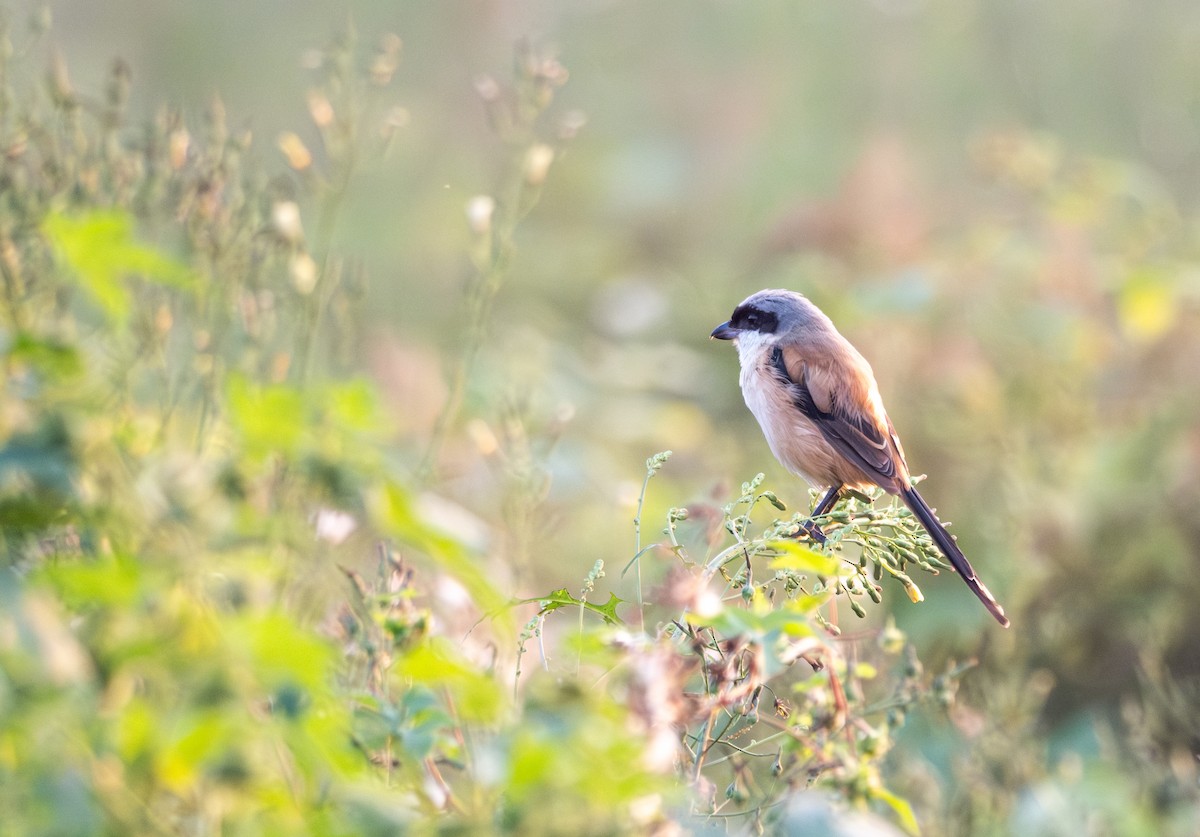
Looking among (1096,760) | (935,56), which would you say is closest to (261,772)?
(1096,760)

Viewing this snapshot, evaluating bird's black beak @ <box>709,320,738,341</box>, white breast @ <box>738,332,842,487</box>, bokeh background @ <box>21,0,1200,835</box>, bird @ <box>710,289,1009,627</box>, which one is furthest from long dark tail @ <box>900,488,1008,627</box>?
bird's black beak @ <box>709,320,738,341</box>

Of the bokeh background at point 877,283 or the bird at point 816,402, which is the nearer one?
the bird at point 816,402

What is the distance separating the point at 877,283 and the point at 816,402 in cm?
299

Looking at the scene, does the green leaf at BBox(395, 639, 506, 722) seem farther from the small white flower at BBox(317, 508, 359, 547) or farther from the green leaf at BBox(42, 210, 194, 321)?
the small white flower at BBox(317, 508, 359, 547)

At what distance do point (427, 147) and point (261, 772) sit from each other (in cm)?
1128

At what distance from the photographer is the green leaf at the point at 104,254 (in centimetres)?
93

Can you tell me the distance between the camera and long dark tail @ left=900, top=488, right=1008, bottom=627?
7.93ft

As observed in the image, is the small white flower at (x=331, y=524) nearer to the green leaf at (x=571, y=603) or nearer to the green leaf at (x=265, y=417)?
the green leaf at (x=571, y=603)

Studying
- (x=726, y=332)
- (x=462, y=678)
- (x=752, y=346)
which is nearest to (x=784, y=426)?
(x=752, y=346)

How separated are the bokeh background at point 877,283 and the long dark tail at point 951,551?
53 cm

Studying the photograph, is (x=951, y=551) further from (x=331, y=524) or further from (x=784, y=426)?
(x=331, y=524)

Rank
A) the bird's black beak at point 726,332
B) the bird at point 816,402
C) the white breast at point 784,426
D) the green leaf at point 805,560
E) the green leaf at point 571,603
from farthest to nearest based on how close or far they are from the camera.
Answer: the bird's black beak at point 726,332 → the white breast at point 784,426 → the bird at point 816,402 → the green leaf at point 571,603 → the green leaf at point 805,560

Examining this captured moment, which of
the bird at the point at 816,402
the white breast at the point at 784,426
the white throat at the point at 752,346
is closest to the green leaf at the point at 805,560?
the bird at the point at 816,402

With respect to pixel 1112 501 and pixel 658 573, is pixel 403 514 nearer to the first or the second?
pixel 658 573
